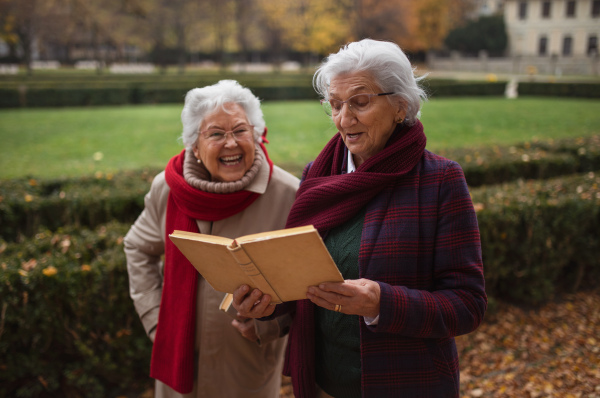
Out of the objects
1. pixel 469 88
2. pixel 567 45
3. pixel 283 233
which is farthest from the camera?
pixel 567 45

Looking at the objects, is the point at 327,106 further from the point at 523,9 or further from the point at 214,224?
the point at 523,9

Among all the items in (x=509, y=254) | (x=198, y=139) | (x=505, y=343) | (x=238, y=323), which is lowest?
(x=505, y=343)

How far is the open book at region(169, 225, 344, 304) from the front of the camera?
1366 millimetres

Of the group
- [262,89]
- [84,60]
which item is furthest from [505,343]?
[84,60]

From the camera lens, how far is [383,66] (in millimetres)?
1729

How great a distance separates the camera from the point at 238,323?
224 centimetres

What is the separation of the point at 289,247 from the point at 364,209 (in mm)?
544

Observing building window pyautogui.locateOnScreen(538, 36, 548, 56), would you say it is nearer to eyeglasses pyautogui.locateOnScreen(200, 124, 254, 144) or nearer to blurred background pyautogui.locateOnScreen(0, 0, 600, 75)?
blurred background pyautogui.locateOnScreen(0, 0, 600, 75)

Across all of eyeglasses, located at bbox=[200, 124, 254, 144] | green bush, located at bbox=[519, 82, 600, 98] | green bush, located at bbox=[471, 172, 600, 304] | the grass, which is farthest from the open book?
green bush, located at bbox=[519, 82, 600, 98]

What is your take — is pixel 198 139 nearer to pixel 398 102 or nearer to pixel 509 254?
pixel 398 102

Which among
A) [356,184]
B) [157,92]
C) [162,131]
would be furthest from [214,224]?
[157,92]

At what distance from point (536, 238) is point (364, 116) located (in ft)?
10.6

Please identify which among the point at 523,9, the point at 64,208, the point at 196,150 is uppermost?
the point at 523,9

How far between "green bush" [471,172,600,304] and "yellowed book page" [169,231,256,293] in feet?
9.59
